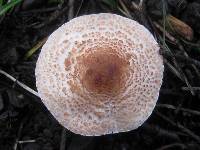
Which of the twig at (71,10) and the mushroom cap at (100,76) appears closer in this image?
the mushroom cap at (100,76)

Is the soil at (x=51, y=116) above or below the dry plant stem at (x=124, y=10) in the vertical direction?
below

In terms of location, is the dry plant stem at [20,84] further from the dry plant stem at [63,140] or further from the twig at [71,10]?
the twig at [71,10]

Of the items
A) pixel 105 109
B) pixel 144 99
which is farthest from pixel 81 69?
pixel 144 99

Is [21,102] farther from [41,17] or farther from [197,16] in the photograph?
[197,16]

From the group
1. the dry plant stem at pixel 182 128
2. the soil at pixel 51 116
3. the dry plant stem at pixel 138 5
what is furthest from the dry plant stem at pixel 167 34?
the dry plant stem at pixel 182 128

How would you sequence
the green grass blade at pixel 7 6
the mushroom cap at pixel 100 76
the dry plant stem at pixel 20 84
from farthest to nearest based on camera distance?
the dry plant stem at pixel 20 84, the green grass blade at pixel 7 6, the mushroom cap at pixel 100 76

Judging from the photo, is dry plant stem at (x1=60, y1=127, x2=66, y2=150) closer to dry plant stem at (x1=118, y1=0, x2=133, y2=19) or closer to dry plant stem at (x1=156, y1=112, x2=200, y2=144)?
dry plant stem at (x1=156, y1=112, x2=200, y2=144)
